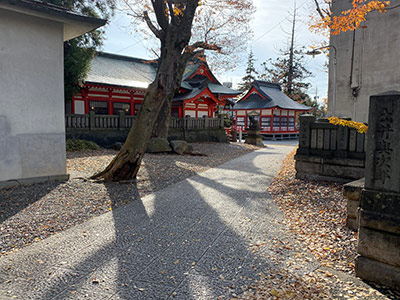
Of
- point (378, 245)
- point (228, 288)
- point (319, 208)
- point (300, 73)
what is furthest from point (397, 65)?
point (300, 73)

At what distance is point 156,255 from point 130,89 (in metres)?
17.5

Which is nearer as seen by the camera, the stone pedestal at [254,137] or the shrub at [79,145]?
the shrub at [79,145]

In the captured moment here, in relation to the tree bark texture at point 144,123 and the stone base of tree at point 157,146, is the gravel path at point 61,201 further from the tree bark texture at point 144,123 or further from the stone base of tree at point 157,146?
the stone base of tree at point 157,146

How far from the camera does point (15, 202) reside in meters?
5.73

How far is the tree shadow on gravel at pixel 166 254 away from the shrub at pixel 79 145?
8.88 m

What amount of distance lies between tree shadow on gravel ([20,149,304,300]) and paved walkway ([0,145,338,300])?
0.01 meters

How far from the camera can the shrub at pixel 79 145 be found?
13407 millimetres

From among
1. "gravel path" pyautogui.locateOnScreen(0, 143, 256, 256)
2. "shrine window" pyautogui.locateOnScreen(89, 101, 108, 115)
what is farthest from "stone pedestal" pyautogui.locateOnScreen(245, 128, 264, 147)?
"gravel path" pyautogui.locateOnScreen(0, 143, 256, 256)

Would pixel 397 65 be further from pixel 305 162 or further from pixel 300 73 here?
pixel 300 73

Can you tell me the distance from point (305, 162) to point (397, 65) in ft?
24.1

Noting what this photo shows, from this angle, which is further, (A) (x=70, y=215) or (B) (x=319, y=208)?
(B) (x=319, y=208)

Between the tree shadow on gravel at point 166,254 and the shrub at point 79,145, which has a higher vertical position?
the shrub at point 79,145

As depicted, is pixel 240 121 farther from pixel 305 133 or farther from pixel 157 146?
pixel 305 133

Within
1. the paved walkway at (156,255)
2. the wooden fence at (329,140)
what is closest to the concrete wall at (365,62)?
the wooden fence at (329,140)
